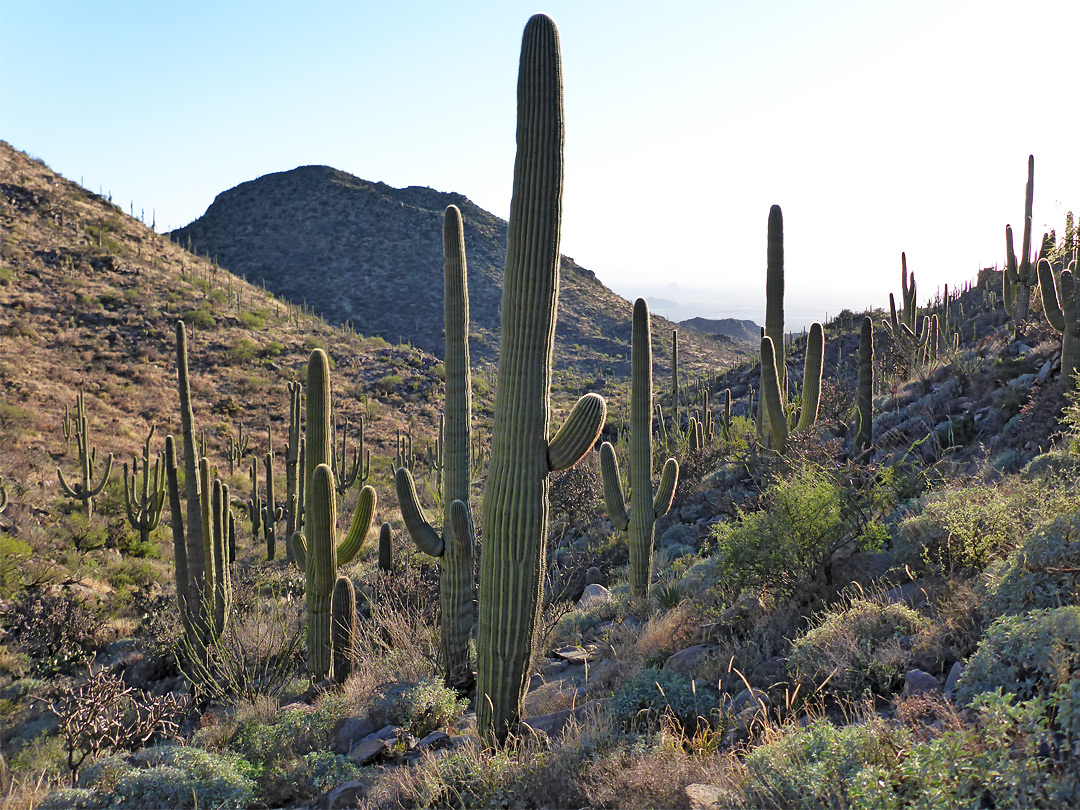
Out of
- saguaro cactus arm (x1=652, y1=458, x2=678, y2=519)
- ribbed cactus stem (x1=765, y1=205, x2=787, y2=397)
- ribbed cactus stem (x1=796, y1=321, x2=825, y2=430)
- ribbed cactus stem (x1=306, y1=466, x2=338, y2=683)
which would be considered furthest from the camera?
ribbed cactus stem (x1=765, y1=205, x2=787, y2=397)

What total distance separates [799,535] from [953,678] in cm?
277

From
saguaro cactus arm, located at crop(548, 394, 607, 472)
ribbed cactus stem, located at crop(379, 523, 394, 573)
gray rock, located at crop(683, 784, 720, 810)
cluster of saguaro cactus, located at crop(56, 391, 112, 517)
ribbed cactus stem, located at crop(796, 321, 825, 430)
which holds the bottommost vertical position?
ribbed cactus stem, located at crop(379, 523, 394, 573)

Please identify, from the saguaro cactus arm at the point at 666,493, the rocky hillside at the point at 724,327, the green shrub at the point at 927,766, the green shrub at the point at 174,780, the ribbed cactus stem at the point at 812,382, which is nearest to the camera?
the green shrub at the point at 927,766

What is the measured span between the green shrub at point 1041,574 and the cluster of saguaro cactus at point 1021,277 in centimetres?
1328

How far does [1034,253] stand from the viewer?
19.1 metres

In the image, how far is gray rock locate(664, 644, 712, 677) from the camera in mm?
6387

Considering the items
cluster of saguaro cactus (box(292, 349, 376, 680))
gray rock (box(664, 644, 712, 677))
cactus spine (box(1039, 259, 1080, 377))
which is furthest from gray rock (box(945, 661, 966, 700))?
cactus spine (box(1039, 259, 1080, 377))

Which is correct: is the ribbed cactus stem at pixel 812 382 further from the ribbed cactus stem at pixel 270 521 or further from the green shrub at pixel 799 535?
the ribbed cactus stem at pixel 270 521

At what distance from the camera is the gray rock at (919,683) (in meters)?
4.58

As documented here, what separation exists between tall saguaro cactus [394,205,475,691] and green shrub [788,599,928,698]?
149 inches

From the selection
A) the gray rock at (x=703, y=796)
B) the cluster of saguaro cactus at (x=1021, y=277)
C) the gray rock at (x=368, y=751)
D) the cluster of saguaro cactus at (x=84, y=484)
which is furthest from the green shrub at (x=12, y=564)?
the cluster of saguaro cactus at (x=1021, y=277)

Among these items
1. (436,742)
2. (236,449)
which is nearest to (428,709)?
(436,742)

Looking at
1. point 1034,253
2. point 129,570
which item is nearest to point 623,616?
point 129,570

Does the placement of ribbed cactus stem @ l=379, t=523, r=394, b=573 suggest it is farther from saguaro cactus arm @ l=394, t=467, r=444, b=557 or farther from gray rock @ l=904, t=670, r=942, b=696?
gray rock @ l=904, t=670, r=942, b=696
